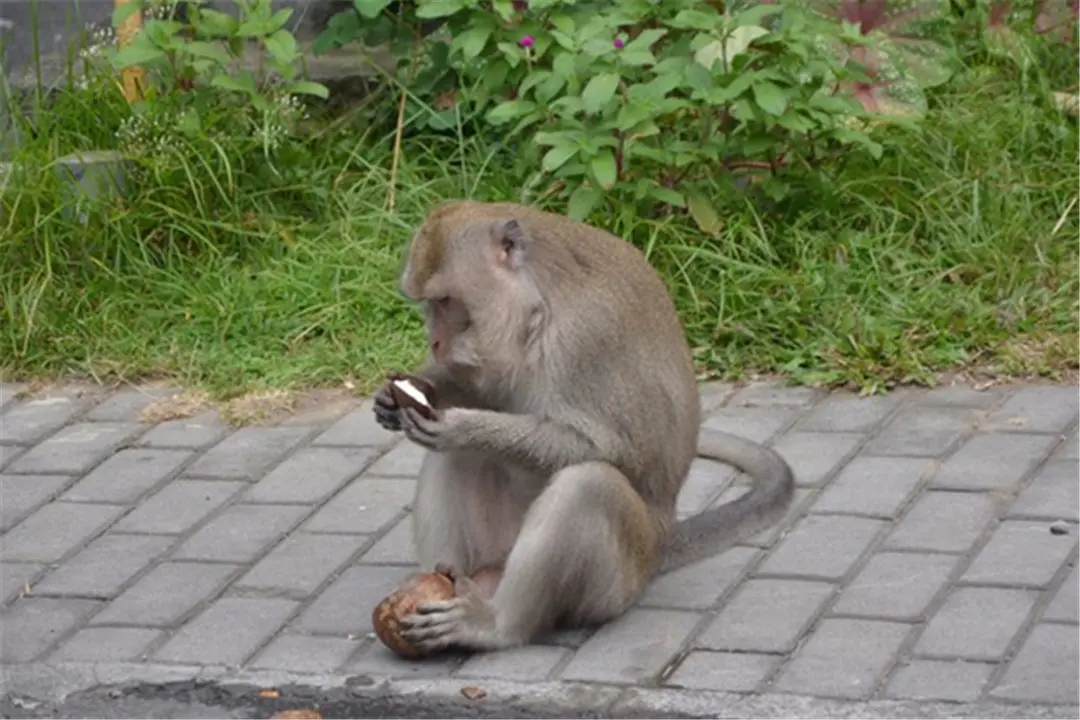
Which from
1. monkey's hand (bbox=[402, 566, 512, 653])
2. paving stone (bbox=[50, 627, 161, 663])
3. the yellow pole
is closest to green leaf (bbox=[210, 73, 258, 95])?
the yellow pole

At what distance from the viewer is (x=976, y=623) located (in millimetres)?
4805

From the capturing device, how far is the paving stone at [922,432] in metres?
5.93

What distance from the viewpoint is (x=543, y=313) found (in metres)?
4.75

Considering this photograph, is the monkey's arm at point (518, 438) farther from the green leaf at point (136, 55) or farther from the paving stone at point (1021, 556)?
the green leaf at point (136, 55)

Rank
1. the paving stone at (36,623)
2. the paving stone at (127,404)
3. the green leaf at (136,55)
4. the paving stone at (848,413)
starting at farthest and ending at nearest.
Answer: the green leaf at (136,55), the paving stone at (127,404), the paving stone at (848,413), the paving stone at (36,623)

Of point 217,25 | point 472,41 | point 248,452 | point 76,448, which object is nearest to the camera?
point 248,452

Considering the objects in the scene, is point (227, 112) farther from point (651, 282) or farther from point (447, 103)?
point (651, 282)

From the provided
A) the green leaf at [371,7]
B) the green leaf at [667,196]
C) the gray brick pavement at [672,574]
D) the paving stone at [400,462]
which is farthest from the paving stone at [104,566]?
the green leaf at [371,7]

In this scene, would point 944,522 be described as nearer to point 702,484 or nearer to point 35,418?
point 702,484

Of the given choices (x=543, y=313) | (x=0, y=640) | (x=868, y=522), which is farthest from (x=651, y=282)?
(x=0, y=640)

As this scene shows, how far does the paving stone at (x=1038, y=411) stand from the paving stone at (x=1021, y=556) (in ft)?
2.30

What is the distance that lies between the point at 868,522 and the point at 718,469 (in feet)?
1.94

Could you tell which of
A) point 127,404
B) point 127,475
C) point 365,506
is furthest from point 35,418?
point 365,506

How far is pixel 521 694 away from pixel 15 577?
61.6 inches
